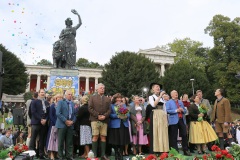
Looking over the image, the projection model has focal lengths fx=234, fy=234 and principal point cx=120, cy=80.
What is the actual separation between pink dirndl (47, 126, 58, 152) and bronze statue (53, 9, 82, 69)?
411 inches

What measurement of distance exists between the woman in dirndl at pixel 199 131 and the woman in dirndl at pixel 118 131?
247 centimetres

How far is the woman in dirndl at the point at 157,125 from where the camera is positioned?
6609mm

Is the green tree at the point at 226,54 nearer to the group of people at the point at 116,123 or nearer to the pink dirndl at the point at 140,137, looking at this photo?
the group of people at the point at 116,123

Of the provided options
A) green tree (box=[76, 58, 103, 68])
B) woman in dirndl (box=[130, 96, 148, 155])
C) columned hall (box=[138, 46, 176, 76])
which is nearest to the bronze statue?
woman in dirndl (box=[130, 96, 148, 155])

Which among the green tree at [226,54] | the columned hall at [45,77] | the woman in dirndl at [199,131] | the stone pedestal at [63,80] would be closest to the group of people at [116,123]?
the woman in dirndl at [199,131]

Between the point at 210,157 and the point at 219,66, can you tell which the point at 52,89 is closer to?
the point at 210,157

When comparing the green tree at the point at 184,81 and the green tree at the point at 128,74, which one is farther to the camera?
the green tree at the point at 184,81

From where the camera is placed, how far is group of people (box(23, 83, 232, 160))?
659 centimetres

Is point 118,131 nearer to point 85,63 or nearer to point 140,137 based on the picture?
point 140,137

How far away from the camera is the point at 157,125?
673cm

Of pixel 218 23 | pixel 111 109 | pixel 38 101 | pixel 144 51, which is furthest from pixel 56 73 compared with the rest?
pixel 144 51

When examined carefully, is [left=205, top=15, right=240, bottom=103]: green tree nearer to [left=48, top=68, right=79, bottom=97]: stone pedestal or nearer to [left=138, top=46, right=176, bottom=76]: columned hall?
[left=138, top=46, right=176, bottom=76]: columned hall

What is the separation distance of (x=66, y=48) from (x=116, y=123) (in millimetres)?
11625

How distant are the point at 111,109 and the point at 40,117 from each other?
2158 mm
